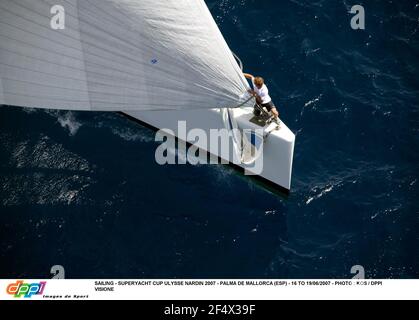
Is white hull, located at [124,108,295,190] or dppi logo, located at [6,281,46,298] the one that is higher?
white hull, located at [124,108,295,190]

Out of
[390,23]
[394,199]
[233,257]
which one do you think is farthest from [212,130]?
[390,23]

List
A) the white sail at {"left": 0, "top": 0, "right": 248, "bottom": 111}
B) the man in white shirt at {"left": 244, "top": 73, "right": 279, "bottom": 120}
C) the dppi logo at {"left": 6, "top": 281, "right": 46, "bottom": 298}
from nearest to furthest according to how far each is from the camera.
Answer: the white sail at {"left": 0, "top": 0, "right": 248, "bottom": 111}, the dppi logo at {"left": 6, "top": 281, "right": 46, "bottom": 298}, the man in white shirt at {"left": 244, "top": 73, "right": 279, "bottom": 120}

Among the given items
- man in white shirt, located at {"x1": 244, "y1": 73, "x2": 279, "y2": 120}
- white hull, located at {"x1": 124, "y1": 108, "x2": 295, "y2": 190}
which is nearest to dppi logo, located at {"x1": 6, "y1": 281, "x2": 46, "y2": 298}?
white hull, located at {"x1": 124, "y1": 108, "x2": 295, "y2": 190}

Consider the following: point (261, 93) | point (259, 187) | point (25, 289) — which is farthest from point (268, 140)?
point (25, 289)

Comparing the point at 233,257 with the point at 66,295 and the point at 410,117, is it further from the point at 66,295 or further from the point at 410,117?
the point at 410,117

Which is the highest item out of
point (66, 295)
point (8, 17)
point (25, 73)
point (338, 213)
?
point (8, 17)

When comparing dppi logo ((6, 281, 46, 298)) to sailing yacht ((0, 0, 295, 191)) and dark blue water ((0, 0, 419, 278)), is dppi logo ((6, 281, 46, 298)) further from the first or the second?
sailing yacht ((0, 0, 295, 191))

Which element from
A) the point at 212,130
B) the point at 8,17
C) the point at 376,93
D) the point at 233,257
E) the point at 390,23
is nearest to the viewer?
the point at 8,17

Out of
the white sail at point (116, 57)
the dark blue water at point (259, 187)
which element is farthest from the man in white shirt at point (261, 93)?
the dark blue water at point (259, 187)
